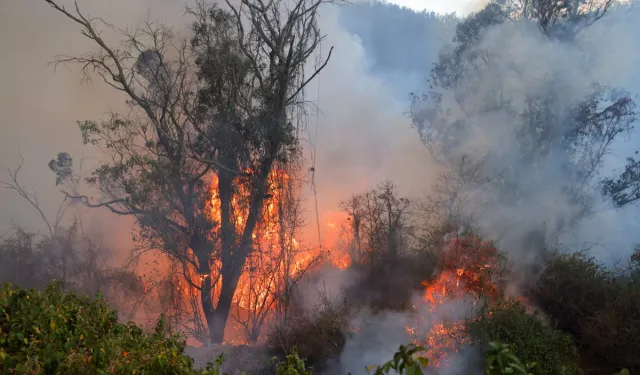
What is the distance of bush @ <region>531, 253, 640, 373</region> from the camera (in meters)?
10.7

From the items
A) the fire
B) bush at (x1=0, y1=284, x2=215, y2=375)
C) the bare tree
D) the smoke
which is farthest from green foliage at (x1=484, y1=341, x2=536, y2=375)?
the bare tree

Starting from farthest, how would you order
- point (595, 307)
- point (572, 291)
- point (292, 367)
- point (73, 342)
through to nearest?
point (572, 291) < point (595, 307) < point (73, 342) < point (292, 367)

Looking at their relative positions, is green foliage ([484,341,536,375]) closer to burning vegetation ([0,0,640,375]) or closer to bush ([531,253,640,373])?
burning vegetation ([0,0,640,375])

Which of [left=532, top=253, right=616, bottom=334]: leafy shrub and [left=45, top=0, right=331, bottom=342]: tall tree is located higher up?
[left=45, top=0, right=331, bottom=342]: tall tree

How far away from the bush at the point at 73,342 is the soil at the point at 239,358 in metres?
8.43

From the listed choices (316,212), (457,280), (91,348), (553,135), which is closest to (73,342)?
(91,348)

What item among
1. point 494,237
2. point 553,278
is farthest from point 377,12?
point 553,278

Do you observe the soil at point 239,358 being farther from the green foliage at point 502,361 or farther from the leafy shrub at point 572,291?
the green foliage at point 502,361

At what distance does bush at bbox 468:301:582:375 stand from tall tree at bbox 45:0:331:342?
316 inches

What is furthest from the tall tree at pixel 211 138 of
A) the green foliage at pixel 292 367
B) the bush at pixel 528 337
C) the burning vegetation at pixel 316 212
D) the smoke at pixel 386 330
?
the green foliage at pixel 292 367

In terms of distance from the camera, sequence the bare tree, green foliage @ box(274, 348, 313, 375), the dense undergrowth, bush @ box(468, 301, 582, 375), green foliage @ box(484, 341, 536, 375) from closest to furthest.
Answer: green foliage @ box(484, 341, 536, 375), the dense undergrowth, green foliage @ box(274, 348, 313, 375), bush @ box(468, 301, 582, 375), the bare tree

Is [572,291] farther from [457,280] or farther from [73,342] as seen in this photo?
[73,342]

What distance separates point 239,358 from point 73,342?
10649mm

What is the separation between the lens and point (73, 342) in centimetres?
383
